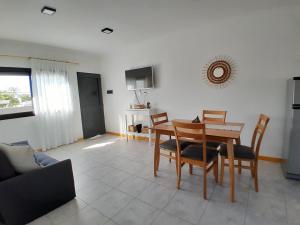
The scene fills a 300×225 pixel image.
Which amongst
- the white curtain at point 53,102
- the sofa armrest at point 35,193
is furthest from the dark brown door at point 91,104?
the sofa armrest at point 35,193

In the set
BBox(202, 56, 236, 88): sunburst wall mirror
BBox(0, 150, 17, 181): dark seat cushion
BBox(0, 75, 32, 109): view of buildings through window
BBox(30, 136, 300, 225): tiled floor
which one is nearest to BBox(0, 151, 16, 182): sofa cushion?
BBox(0, 150, 17, 181): dark seat cushion

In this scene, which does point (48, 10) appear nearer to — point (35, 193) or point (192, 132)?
point (35, 193)

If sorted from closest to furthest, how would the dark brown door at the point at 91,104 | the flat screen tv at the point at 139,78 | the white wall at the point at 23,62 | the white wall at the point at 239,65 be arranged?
1. the white wall at the point at 239,65
2. the white wall at the point at 23,62
3. the flat screen tv at the point at 139,78
4. the dark brown door at the point at 91,104

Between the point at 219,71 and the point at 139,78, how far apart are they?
1.85 m

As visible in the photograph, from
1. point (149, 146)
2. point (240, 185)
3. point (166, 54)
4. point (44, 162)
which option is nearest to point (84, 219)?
point (44, 162)

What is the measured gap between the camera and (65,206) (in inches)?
77.2

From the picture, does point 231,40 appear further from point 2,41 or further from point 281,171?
point 2,41

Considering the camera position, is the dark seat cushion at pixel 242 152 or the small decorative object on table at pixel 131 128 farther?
the small decorative object on table at pixel 131 128

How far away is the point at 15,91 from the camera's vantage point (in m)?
3.53

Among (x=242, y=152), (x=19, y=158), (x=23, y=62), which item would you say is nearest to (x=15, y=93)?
(x=23, y=62)

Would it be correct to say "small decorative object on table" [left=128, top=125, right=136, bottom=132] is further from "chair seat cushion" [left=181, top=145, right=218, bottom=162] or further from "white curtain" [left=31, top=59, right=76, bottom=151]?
"chair seat cushion" [left=181, top=145, right=218, bottom=162]

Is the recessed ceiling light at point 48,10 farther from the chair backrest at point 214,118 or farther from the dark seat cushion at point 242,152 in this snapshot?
the dark seat cushion at point 242,152

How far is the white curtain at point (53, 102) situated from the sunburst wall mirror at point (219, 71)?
3377 mm

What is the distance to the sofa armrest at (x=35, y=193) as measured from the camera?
1563 mm
